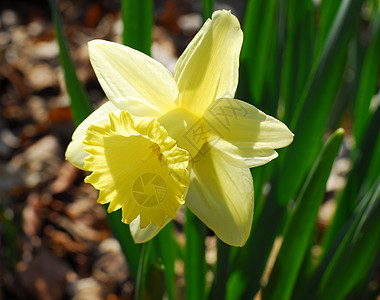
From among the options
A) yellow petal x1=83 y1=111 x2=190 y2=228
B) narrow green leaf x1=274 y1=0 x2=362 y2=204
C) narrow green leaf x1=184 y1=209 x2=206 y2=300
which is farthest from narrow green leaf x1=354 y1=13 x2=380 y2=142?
yellow petal x1=83 y1=111 x2=190 y2=228

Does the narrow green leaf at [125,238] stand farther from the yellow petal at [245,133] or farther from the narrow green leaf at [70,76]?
the yellow petal at [245,133]

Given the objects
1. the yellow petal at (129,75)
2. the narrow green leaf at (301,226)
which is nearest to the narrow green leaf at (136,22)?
the yellow petal at (129,75)

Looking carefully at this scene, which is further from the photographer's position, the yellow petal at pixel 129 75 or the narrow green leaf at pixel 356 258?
the narrow green leaf at pixel 356 258

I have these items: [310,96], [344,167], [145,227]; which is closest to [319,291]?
[310,96]

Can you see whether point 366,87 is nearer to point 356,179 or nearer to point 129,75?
point 356,179

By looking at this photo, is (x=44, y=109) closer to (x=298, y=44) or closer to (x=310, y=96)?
(x=298, y=44)

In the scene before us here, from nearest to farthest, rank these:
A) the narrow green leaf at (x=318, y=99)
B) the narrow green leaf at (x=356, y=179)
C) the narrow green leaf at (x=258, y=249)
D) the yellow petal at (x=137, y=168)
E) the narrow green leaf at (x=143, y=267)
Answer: the yellow petal at (x=137, y=168) < the narrow green leaf at (x=143, y=267) < the narrow green leaf at (x=318, y=99) < the narrow green leaf at (x=258, y=249) < the narrow green leaf at (x=356, y=179)

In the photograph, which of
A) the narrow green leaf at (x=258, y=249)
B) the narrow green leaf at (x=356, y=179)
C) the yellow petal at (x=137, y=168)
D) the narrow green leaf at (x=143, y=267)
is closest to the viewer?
the yellow petal at (x=137, y=168)

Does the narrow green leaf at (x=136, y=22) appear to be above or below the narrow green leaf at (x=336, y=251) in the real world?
above
